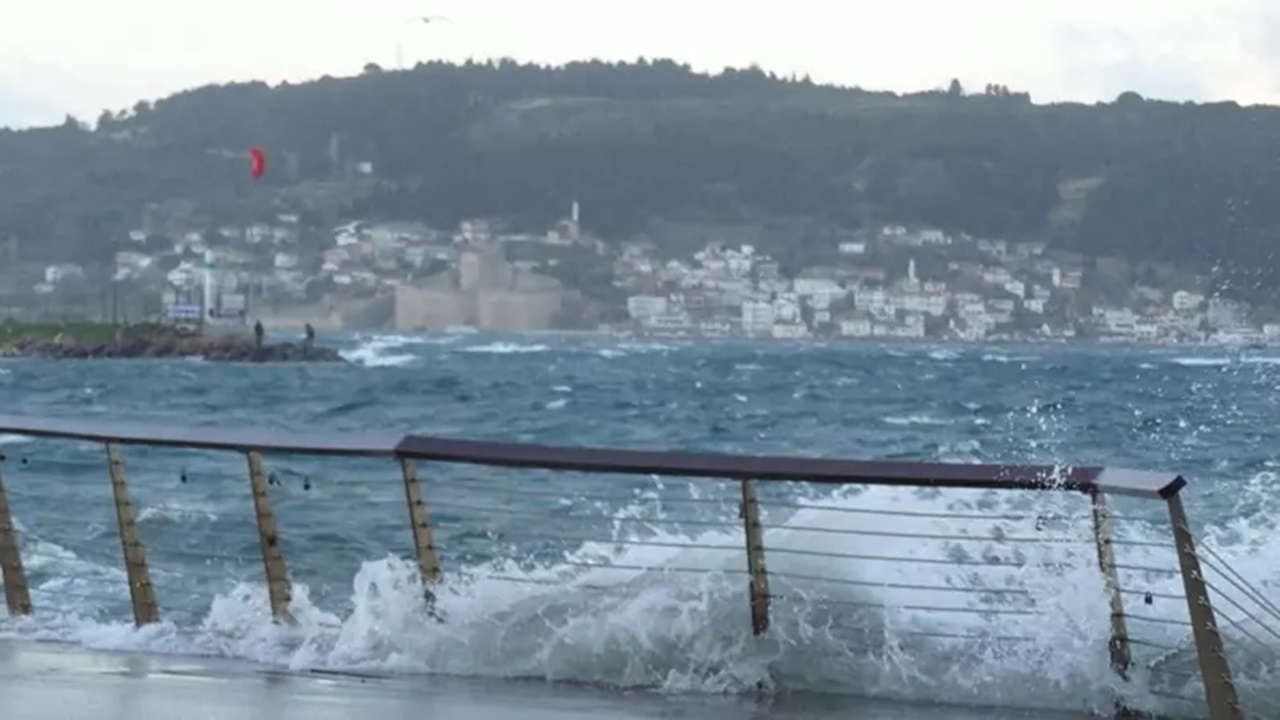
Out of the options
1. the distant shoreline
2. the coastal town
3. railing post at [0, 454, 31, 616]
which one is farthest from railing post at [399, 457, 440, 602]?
the distant shoreline

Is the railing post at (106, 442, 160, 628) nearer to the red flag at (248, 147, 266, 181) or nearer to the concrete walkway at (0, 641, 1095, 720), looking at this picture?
the concrete walkway at (0, 641, 1095, 720)

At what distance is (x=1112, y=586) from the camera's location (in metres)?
7.25

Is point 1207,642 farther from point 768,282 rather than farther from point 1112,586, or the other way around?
point 768,282

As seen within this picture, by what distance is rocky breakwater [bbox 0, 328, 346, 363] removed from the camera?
9531 centimetres

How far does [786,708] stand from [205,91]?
167 meters

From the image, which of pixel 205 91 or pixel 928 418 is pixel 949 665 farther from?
pixel 205 91

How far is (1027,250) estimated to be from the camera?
96.8 m

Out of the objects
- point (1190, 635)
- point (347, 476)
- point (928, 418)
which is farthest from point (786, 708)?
point (928, 418)

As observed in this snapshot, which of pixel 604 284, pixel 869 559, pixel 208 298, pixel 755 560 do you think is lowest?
pixel 604 284

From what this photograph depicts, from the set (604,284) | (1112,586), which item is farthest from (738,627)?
(604,284)

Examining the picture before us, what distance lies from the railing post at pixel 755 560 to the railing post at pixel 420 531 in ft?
3.62

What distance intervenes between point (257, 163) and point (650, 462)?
13637cm

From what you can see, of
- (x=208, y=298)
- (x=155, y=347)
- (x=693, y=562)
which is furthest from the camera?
(x=208, y=298)

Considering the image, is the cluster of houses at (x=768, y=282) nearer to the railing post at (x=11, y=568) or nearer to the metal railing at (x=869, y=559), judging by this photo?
the metal railing at (x=869, y=559)
